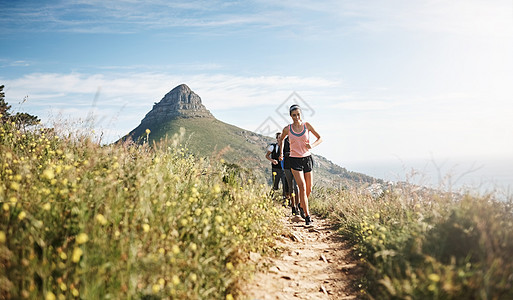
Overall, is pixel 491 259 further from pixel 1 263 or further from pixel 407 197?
pixel 1 263

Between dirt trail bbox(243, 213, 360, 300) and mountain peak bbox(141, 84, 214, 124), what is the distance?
142m

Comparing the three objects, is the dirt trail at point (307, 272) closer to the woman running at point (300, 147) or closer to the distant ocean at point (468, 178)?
the woman running at point (300, 147)

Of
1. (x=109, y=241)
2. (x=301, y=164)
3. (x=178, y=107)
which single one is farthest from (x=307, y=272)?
(x=178, y=107)

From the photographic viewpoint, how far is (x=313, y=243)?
5.97m

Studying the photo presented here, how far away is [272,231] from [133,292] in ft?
11.9

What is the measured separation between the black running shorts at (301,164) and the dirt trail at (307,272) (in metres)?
1.47

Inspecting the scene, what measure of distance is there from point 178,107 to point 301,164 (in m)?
161

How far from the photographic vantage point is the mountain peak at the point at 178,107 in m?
147

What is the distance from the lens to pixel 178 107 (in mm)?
160250

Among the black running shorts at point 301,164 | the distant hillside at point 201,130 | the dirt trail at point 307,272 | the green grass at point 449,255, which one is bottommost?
the dirt trail at point 307,272

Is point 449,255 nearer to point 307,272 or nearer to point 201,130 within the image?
point 307,272

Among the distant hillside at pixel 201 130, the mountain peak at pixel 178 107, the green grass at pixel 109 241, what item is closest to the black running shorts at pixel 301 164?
the green grass at pixel 109 241

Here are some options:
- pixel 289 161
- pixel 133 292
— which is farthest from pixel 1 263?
pixel 289 161

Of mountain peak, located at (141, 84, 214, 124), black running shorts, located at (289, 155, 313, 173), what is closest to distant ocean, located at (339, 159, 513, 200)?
black running shorts, located at (289, 155, 313, 173)
